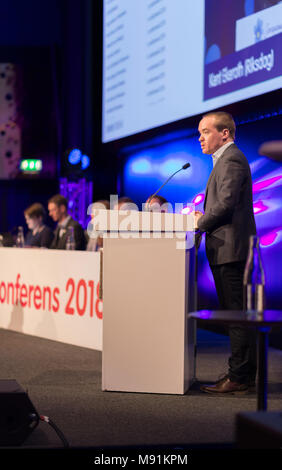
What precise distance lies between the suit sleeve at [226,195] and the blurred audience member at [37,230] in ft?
11.8

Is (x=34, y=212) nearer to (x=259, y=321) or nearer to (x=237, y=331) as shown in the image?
(x=237, y=331)

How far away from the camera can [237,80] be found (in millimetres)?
5266

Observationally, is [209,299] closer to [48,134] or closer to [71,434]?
[71,434]

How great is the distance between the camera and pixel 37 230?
718 centimetres

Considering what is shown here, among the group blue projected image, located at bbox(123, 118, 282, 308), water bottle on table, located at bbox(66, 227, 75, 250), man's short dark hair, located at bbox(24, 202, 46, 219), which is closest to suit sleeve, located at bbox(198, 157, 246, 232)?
blue projected image, located at bbox(123, 118, 282, 308)

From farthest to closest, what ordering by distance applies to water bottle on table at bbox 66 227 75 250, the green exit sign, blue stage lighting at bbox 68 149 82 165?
the green exit sign, blue stage lighting at bbox 68 149 82 165, water bottle on table at bbox 66 227 75 250

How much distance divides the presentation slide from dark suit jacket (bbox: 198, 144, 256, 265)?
57.7 inches

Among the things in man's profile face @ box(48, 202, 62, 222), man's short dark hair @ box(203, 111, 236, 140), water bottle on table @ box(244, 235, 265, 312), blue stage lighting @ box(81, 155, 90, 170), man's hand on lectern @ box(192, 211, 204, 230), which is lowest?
water bottle on table @ box(244, 235, 265, 312)

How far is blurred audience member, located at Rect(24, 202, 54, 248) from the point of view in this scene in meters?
→ 6.92

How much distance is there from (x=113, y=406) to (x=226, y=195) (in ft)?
4.02

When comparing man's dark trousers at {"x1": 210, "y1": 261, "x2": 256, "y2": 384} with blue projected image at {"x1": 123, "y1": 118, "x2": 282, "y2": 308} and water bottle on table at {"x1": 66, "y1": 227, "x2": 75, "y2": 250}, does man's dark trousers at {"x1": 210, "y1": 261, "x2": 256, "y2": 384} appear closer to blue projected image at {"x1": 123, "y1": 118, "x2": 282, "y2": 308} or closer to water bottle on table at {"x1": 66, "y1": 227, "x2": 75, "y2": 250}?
blue projected image at {"x1": 123, "y1": 118, "x2": 282, "y2": 308}

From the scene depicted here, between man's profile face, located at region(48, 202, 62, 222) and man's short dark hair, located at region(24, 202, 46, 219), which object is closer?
man's profile face, located at region(48, 202, 62, 222)

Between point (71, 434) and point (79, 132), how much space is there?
6801mm
